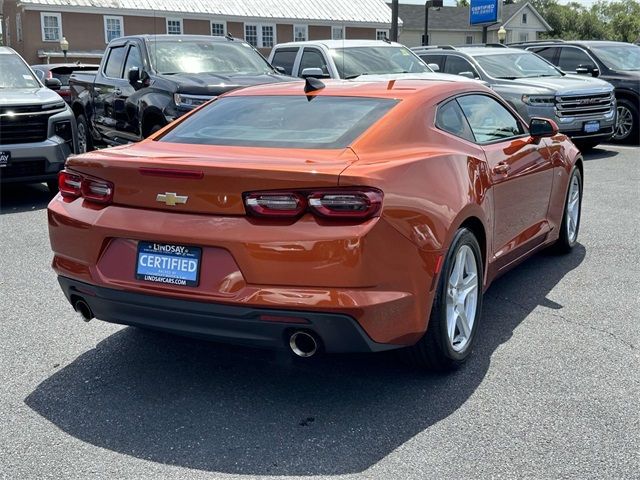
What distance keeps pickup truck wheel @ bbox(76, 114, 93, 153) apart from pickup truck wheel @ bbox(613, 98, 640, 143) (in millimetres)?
9231

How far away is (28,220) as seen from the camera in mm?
8391

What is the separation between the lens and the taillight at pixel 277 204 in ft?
11.1

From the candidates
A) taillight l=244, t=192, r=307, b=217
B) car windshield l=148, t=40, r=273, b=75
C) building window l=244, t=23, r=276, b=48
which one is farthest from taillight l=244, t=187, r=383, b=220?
building window l=244, t=23, r=276, b=48

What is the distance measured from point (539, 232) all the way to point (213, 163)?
294cm

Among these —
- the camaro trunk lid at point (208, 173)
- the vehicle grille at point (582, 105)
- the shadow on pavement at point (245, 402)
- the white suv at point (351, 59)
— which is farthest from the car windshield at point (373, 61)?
the camaro trunk lid at point (208, 173)

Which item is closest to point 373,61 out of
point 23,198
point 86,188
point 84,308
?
point 23,198

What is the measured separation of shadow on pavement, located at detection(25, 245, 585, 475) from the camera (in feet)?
10.8

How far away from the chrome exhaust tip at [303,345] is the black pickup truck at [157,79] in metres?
6.10

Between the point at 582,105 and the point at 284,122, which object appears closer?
the point at 284,122

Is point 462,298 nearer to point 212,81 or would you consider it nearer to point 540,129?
point 540,129

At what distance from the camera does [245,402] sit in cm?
377

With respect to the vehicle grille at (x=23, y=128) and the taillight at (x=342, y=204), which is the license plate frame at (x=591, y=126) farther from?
the taillight at (x=342, y=204)

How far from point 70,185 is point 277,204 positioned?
1280 millimetres

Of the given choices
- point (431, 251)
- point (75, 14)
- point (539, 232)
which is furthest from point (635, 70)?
point (75, 14)
